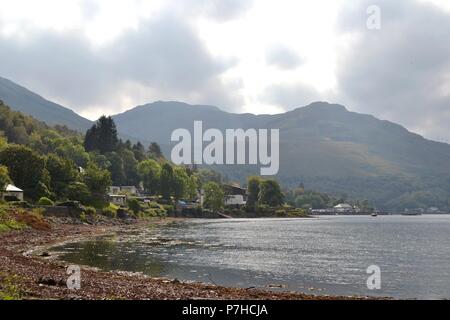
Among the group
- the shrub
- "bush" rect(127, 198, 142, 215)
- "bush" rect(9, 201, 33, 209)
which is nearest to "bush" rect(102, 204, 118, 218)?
the shrub

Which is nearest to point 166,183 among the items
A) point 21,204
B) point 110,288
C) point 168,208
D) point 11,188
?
point 168,208

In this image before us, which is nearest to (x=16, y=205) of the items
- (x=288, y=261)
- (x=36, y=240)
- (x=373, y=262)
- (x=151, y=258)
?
(x=36, y=240)

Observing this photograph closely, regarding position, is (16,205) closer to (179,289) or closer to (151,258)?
(151,258)

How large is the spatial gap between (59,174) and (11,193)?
22.4 meters

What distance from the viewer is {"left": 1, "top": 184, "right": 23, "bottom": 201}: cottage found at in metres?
100

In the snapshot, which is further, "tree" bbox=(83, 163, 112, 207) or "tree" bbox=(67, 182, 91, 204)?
"tree" bbox=(83, 163, 112, 207)

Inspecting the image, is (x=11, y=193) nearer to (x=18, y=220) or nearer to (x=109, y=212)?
(x=18, y=220)

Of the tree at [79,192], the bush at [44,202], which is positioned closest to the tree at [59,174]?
the tree at [79,192]

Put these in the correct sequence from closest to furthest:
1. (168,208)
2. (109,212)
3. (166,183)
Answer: (109,212) < (168,208) < (166,183)

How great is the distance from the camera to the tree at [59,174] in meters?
121

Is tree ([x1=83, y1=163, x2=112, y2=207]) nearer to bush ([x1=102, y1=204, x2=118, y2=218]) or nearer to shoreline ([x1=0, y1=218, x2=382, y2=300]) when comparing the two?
bush ([x1=102, y1=204, x2=118, y2=218])

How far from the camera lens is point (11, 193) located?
102875 millimetres

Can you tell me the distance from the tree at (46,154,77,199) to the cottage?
15004 millimetres

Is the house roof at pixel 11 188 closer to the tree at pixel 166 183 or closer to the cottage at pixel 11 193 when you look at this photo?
the cottage at pixel 11 193
